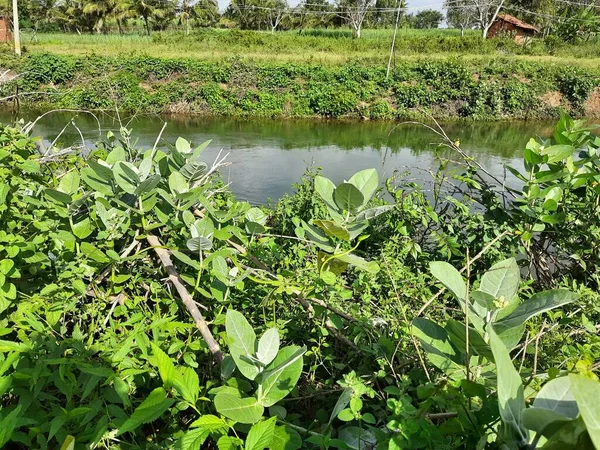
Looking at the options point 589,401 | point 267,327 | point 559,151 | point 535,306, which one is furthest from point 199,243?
point 559,151

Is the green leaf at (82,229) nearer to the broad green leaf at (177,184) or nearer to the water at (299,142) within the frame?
the broad green leaf at (177,184)

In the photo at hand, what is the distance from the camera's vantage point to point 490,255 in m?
1.51

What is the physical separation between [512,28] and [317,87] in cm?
1956

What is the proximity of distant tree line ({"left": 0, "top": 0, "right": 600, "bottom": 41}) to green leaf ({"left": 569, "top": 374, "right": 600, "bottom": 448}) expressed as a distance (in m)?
21.7

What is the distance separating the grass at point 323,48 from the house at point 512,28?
7903mm

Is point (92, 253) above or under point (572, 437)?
under

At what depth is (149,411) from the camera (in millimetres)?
589

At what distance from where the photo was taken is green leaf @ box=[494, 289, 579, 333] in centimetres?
47

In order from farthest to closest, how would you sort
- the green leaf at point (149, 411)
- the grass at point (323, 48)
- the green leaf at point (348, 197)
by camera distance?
the grass at point (323, 48)
the green leaf at point (348, 197)
the green leaf at point (149, 411)

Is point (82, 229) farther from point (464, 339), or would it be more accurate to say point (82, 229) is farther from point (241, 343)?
point (464, 339)

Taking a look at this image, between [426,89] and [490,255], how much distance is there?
10.9 meters

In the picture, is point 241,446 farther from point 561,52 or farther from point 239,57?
point 561,52

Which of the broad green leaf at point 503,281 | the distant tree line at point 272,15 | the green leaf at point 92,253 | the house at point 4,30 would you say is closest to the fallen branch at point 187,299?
the green leaf at point 92,253

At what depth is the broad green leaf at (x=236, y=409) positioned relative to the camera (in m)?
0.56
